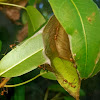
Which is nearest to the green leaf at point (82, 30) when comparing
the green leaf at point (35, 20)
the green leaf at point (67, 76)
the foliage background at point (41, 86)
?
the green leaf at point (67, 76)

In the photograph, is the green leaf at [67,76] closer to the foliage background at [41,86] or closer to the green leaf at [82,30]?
the green leaf at [82,30]

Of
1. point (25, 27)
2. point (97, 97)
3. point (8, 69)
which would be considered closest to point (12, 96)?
point (25, 27)

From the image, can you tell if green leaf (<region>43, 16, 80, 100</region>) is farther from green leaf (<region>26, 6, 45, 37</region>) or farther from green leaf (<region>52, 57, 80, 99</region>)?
green leaf (<region>26, 6, 45, 37</region>)

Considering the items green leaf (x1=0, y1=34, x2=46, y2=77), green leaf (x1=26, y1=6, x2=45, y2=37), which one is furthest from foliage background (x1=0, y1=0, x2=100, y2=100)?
green leaf (x1=0, y1=34, x2=46, y2=77)

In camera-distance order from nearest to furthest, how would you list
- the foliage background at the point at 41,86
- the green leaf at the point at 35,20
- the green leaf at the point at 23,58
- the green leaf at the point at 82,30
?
the green leaf at the point at 82,30 → the green leaf at the point at 23,58 → the green leaf at the point at 35,20 → the foliage background at the point at 41,86

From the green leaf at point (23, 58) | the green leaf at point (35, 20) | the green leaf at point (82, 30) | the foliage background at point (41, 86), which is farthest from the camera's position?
the foliage background at point (41, 86)

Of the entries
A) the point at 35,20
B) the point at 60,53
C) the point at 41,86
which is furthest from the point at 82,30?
the point at 41,86

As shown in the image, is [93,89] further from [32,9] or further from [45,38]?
[45,38]
